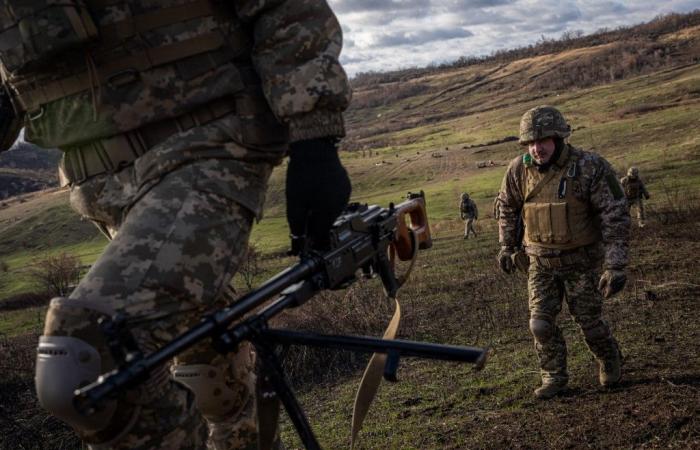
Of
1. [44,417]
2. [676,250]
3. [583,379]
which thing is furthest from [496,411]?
[676,250]

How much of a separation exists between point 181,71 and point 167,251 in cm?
73

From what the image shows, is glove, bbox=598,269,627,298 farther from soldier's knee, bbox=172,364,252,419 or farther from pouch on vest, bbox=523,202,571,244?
soldier's knee, bbox=172,364,252,419

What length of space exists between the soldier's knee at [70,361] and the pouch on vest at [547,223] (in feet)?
13.4

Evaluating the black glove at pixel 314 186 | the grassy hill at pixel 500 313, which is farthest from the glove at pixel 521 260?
the black glove at pixel 314 186

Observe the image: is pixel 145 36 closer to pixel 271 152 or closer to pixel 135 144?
pixel 135 144

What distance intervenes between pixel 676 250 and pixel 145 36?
10.3 metres

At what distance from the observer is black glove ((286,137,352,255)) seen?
2512 millimetres

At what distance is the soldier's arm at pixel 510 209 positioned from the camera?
19.5 ft

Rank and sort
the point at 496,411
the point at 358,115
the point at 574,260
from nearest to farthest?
1. the point at 496,411
2. the point at 574,260
3. the point at 358,115

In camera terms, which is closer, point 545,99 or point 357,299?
point 357,299

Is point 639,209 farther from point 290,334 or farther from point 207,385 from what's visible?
point 290,334

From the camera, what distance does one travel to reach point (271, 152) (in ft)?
9.23

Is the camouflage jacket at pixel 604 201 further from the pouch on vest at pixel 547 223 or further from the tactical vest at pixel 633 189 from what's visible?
the tactical vest at pixel 633 189

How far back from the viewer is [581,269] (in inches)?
218
